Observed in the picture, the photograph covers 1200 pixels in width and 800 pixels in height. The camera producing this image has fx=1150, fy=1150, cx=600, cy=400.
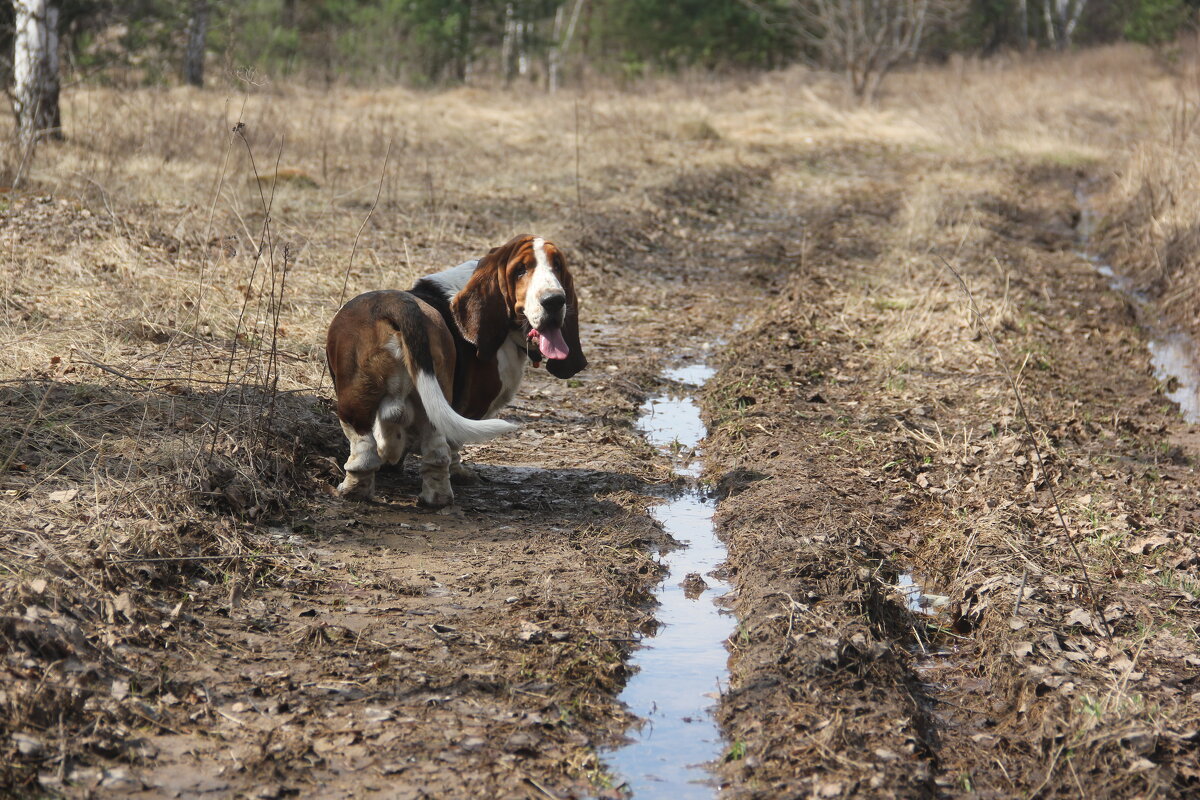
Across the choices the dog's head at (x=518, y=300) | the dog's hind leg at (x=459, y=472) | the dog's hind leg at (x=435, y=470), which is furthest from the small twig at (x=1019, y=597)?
the dog's hind leg at (x=459, y=472)

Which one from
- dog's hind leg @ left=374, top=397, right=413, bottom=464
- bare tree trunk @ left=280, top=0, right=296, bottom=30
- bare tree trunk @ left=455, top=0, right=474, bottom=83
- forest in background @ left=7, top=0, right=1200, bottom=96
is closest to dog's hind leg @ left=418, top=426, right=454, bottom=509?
dog's hind leg @ left=374, top=397, right=413, bottom=464

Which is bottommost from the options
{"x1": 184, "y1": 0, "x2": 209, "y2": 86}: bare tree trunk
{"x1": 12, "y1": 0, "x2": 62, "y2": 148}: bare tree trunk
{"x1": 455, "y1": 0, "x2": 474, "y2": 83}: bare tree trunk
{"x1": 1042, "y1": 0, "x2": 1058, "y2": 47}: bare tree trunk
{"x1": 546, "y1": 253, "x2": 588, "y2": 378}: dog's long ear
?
{"x1": 546, "y1": 253, "x2": 588, "y2": 378}: dog's long ear

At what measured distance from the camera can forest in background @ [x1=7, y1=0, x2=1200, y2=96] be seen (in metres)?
21.5

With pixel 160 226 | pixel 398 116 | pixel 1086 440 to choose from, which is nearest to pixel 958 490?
pixel 1086 440

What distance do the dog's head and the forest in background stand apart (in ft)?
38.7

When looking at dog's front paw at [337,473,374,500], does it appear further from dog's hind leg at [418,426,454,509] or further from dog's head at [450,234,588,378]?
dog's head at [450,234,588,378]

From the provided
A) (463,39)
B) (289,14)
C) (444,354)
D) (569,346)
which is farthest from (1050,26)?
(444,354)

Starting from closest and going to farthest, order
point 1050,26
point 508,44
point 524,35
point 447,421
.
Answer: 1. point 447,421
2. point 524,35
3. point 508,44
4. point 1050,26

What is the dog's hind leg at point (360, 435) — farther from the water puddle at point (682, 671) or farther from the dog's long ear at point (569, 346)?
the water puddle at point (682, 671)

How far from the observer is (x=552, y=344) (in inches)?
225

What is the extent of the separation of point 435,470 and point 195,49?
69.1 ft

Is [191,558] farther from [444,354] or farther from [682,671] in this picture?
[682,671]

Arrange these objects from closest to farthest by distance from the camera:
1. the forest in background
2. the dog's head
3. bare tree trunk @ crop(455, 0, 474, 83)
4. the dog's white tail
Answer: the dog's white tail < the dog's head < the forest in background < bare tree trunk @ crop(455, 0, 474, 83)

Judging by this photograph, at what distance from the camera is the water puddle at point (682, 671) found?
367 centimetres
